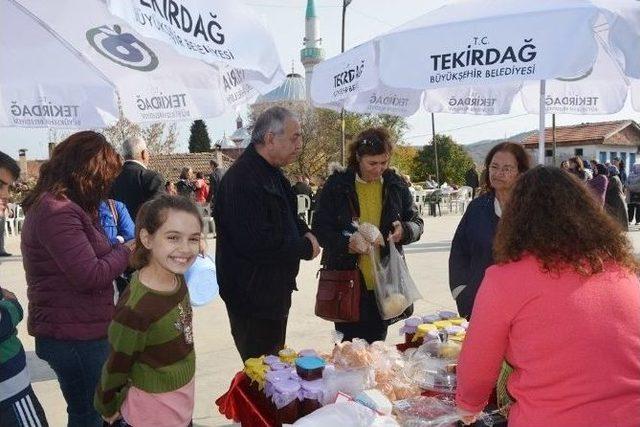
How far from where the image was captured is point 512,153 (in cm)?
309

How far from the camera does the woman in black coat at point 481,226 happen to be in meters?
2.91

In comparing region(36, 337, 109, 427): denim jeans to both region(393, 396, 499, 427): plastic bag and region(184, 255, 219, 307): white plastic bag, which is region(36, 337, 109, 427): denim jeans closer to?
region(184, 255, 219, 307): white plastic bag

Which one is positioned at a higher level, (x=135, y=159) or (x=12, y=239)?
(x=135, y=159)

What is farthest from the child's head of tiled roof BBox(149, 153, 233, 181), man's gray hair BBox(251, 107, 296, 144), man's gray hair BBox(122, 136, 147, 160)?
tiled roof BBox(149, 153, 233, 181)

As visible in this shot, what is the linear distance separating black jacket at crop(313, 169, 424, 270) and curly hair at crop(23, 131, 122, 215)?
137 cm

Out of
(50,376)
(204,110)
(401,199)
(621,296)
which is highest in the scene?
(204,110)

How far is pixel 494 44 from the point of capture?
2764mm

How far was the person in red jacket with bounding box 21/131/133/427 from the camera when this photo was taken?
2.22 m

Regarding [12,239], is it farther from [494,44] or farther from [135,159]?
[494,44]

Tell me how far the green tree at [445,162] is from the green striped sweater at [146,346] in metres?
37.7

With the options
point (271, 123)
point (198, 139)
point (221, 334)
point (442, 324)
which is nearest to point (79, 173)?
point (271, 123)

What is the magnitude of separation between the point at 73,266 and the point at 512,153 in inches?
93.9

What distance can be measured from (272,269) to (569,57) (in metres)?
1.79

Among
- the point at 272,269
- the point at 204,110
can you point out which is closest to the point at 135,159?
the point at 204,110
